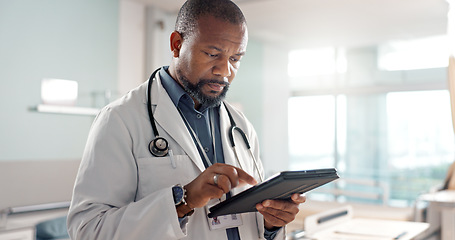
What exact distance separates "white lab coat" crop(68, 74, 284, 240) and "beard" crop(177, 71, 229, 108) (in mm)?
60

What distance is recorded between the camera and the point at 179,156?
3.56 feet

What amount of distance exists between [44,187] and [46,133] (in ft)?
1.29

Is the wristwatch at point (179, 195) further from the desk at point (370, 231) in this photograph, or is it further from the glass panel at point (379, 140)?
the glass panel at point (379, 140)

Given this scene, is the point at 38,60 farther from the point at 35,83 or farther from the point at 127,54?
the point at 127,54

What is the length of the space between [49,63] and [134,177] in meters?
2.43

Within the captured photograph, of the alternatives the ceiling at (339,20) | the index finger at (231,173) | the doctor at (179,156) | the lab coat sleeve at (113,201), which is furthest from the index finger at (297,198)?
the ceiling at (339,20)

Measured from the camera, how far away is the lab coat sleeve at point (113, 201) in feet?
3.13

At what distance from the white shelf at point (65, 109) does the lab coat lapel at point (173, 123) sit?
2.15 metres

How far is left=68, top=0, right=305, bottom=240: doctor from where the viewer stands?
3.14 ft

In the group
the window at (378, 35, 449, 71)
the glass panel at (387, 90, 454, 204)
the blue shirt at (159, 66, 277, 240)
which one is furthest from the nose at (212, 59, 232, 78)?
the glass panel at (387, 90, 454, 204)

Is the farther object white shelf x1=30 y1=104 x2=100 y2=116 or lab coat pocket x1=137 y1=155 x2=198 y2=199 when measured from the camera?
white shelf x1=30 y1=104 x2=100 y2=116

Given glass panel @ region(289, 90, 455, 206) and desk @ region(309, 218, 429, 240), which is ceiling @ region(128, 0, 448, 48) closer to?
glass panel @ region(289, 90, 455, 206)

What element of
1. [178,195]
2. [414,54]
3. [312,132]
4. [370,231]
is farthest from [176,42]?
[312,132]

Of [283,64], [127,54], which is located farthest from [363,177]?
[127,54]
